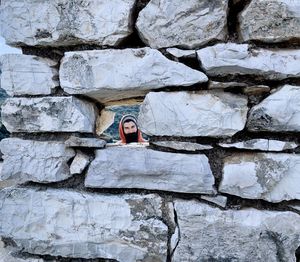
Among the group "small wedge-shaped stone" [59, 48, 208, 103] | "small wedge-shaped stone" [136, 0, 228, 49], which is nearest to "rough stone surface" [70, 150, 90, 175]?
"small wedge-shaped stone" [59, 48, 208, 103]

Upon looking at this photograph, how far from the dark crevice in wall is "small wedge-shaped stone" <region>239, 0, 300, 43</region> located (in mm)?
40

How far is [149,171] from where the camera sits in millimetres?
1163

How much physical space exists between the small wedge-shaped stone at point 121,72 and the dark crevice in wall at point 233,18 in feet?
0.61

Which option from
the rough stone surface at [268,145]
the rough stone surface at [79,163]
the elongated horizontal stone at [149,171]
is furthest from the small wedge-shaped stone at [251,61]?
the rough stone surface at [79,163]

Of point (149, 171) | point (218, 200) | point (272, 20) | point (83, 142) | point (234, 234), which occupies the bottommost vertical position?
point (234, 234)

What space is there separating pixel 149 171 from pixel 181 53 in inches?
17.2

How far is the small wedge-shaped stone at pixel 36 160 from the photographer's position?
1206 millimetres

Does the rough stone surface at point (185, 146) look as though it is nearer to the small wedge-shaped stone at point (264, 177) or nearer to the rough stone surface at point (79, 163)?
the small wedge-shaped stone at point (264, 177)

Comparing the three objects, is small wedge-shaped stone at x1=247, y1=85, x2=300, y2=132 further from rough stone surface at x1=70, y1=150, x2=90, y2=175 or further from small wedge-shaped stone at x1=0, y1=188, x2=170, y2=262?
rough stone surface at x1=70, y1=150, x2=90, y2=175

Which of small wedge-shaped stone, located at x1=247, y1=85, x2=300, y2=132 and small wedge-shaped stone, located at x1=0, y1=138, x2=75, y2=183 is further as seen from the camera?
small wedge-shaped stone, located at x1=0, y1=138, x2=75, y2=183

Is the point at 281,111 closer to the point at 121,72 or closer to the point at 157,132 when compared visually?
the point at 157,132

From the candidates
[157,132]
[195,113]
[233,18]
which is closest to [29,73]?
[157,132]

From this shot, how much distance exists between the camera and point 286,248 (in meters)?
1.11

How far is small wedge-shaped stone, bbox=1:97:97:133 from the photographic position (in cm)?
119
